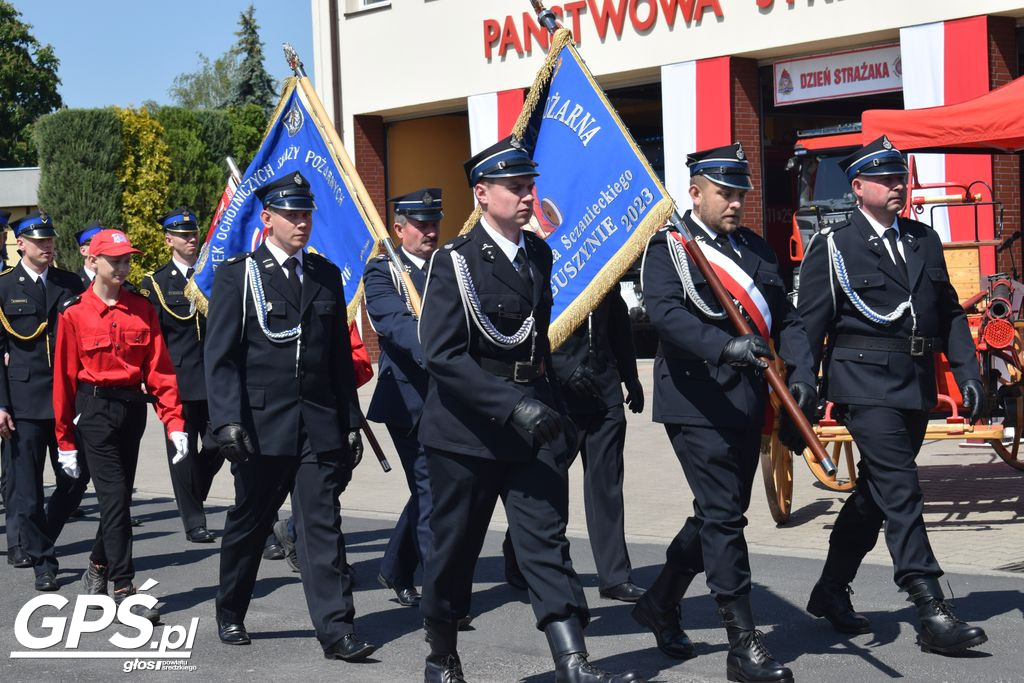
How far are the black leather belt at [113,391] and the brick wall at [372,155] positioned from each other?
696 inches

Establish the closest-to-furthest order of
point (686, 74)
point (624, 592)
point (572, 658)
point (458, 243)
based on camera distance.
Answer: point (572, 658) < point (458, 243) < point (624, 592) < point (686, 74)

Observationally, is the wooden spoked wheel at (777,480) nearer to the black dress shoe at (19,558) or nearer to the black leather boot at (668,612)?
the black leather boot at (668,612)

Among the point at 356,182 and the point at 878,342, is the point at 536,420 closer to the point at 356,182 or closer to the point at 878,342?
the point at 878,342

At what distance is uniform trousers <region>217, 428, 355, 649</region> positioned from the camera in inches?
258

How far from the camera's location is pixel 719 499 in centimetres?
589

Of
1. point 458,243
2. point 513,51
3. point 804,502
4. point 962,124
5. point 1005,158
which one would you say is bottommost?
point 804,502

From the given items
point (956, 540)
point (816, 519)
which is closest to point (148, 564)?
point (816, 519)

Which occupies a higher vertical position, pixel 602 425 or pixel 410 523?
pixel 602 425

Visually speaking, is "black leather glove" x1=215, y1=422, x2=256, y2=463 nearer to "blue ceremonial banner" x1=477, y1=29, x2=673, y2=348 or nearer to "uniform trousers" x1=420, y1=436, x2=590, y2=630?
"uniform trousers" x1=420, y1=436, x2=590, y2=630

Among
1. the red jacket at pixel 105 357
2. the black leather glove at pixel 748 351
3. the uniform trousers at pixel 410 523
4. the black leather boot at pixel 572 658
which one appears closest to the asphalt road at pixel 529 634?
the uniform trousers at pixel 410 523

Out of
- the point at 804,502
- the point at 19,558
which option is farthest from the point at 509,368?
the point at 804,502

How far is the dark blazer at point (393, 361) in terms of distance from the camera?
24.7 ft

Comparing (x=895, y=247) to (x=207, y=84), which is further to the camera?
(x=207, y=84)

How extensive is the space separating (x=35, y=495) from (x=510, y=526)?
13.7ft
